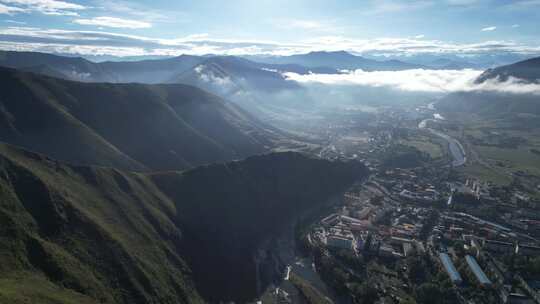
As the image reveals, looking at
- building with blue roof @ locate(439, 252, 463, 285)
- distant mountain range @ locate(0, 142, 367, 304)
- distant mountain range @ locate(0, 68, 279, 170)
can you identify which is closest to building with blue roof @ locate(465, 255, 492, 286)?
building with blue roof @ locate(439, 252, 463, 285)

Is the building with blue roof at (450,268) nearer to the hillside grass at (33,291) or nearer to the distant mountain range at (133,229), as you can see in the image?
the distant mountain range at (133,229)

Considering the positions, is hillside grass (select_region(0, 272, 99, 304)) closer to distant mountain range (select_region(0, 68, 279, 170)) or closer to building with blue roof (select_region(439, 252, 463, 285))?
building with blue roof (select_region(439, 252, 463, 285))

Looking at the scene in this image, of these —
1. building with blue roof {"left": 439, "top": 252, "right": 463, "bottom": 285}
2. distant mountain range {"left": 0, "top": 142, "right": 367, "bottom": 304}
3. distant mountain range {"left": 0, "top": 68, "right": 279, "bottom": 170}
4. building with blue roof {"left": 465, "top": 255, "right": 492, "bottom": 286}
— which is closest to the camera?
distant mountain range {"left": 0, "top": 142, "right": 367, "bottom": 304}

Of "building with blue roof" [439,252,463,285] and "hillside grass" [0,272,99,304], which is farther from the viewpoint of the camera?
"building with blue roof" [439,252,463,285]

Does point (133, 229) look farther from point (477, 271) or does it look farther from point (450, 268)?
point (477, 271)

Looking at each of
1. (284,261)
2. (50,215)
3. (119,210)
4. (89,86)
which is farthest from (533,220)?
(89,86)

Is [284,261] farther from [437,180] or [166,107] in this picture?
[166,107]

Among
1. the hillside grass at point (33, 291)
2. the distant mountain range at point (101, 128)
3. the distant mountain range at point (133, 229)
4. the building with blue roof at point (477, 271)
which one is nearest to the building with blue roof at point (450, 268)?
the building with blue roof at point (477, 271)
